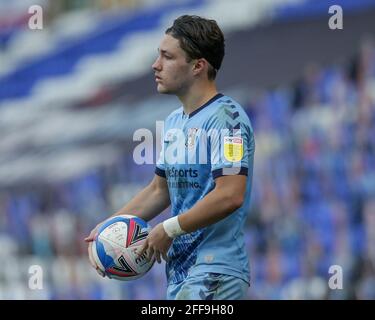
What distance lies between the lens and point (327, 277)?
1241 centimetres

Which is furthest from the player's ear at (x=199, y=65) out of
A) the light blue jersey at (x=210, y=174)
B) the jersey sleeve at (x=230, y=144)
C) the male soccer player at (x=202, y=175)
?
the jersey sleeve at (x=230, y=144)

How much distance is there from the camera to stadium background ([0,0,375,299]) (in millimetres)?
12516

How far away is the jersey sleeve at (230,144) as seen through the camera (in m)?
6.15

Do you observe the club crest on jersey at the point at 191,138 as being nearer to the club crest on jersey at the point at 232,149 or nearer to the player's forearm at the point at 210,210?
the club crest on jersey at the point at 232,149

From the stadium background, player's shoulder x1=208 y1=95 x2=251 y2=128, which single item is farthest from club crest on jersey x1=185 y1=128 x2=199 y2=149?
the stadium background

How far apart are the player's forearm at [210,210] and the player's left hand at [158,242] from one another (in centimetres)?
12

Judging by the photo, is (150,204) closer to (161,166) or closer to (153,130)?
(161,166)

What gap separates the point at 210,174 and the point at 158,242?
0.49m

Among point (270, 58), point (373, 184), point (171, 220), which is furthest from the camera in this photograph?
point (270, 58)

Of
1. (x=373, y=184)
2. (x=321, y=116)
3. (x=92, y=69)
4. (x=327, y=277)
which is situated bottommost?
(x=327, y=277)

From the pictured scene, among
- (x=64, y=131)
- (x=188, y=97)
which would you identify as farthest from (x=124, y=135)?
(x=188, y=97)

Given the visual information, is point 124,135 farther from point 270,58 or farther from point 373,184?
point 373,184

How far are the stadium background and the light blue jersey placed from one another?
19.7 ft

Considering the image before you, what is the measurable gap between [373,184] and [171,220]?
6570 millimetres
